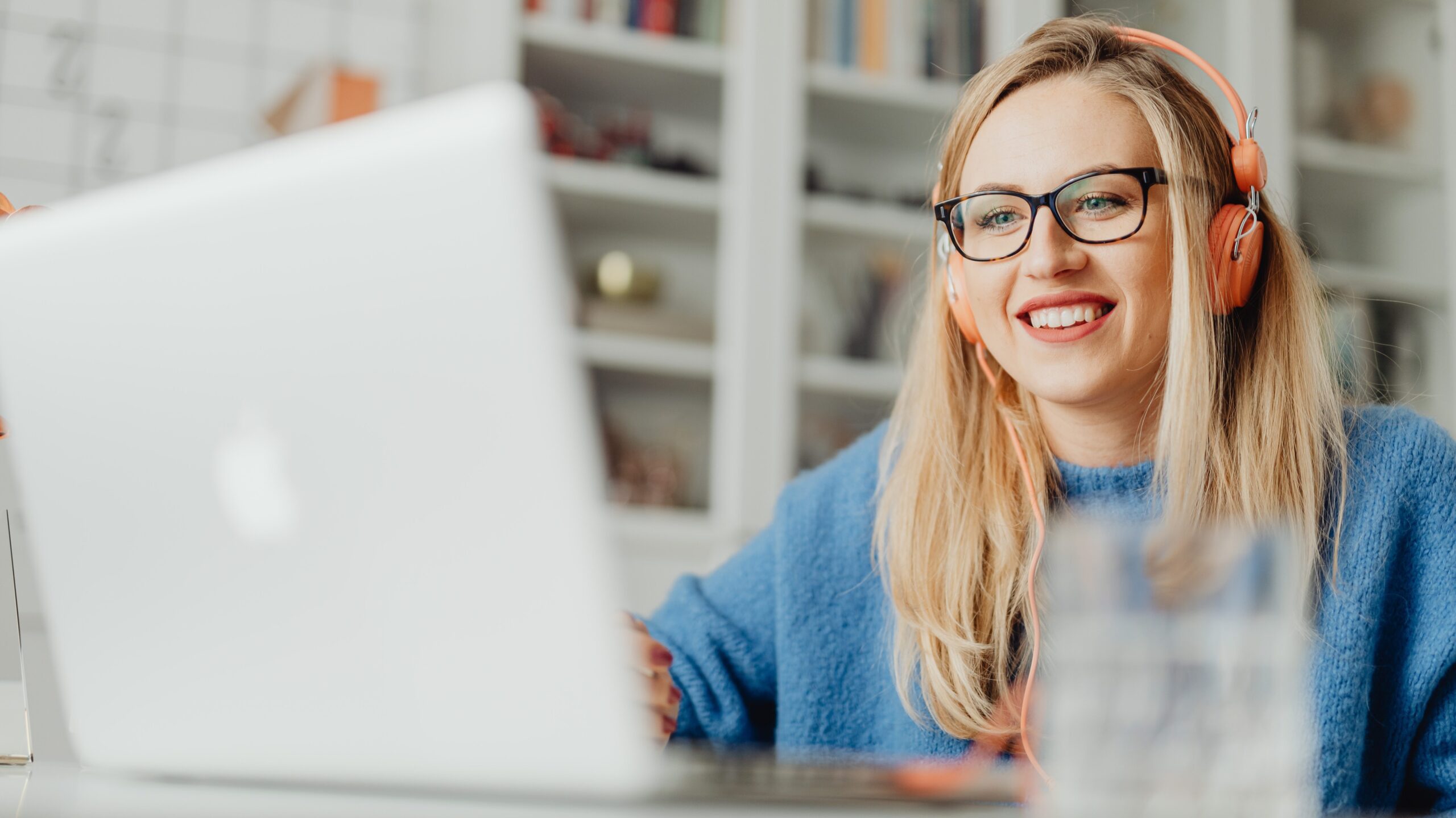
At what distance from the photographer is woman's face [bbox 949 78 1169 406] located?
1.04 metres

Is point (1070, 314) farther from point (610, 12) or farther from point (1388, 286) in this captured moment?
point (1388, 286)

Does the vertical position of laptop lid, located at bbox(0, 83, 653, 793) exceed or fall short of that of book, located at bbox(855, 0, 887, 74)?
it falls short

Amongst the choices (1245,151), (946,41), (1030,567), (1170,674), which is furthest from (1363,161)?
(1170,674)

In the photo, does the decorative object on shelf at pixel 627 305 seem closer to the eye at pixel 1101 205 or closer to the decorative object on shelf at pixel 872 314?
the decorative object on shelf at pixel 872 314

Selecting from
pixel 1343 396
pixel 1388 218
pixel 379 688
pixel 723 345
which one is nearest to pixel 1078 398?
pixel 1343 396

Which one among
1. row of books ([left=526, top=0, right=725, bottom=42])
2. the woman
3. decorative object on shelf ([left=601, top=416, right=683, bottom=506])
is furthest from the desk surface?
row of books ([left=526, top=0, right=725, bottom=42])

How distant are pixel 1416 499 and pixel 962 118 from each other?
20.6 inches

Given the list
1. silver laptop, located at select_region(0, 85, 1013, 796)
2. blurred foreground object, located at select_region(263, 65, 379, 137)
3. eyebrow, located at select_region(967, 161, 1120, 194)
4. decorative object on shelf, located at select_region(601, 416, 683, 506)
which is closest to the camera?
silver laptop, located at select_region(0, 85, 1013, 796)

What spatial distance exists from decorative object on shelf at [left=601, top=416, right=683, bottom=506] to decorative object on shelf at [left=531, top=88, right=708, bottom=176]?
0.57 meters

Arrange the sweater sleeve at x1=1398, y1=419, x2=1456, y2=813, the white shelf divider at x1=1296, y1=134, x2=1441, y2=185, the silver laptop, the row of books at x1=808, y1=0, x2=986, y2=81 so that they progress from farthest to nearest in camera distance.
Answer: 1. the white shelf divider at x1=1296, y1=134, x2=1441, y2=185
2. the row of books at x1=808, y1=0, x2=986, y2=81
3. the sweater sleeve at x1=1398, y1=419, x2=1456, y2=813
4. the silver laptop

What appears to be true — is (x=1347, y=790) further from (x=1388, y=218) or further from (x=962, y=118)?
(x=1388, y=218)

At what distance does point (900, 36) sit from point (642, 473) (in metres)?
1.11

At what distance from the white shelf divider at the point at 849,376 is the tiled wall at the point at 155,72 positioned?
1.00 metres

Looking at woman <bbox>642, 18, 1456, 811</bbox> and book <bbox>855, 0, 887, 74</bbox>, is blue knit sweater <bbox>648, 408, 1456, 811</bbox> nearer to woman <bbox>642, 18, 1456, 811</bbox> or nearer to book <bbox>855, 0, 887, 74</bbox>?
woman <bbox>642, 18, 1456, 811</bbox>
